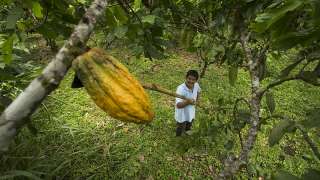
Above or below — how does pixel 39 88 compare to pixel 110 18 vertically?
below

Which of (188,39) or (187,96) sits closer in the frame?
(188,39)

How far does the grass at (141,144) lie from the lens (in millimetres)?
3072

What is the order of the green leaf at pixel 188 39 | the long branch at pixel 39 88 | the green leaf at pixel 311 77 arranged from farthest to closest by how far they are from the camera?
the green leaf at pixel 188 39, the green leaf at pixel 311 77, the long branch at pixel 39 88

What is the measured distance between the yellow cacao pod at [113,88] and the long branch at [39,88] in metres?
0.15

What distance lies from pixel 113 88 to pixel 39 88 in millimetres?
246

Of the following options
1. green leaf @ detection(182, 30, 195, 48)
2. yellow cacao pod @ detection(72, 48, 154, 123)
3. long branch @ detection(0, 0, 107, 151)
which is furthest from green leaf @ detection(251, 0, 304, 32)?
green leaf @ detection(182, 30, 195, 48)

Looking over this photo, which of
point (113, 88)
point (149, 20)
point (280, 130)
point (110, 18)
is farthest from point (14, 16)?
point (280, 130)

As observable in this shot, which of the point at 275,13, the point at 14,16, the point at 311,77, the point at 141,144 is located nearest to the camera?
the point at 275,13

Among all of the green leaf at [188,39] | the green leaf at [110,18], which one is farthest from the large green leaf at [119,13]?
the green leaf at [188,39]

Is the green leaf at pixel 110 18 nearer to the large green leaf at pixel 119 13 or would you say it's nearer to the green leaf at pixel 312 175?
the large green leaf at pixel 119 13

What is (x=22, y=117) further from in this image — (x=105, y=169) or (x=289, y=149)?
(x=289, y=149)

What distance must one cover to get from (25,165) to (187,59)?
4.47 meters

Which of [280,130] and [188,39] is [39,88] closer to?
[280,130]

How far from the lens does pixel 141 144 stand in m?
4.49
